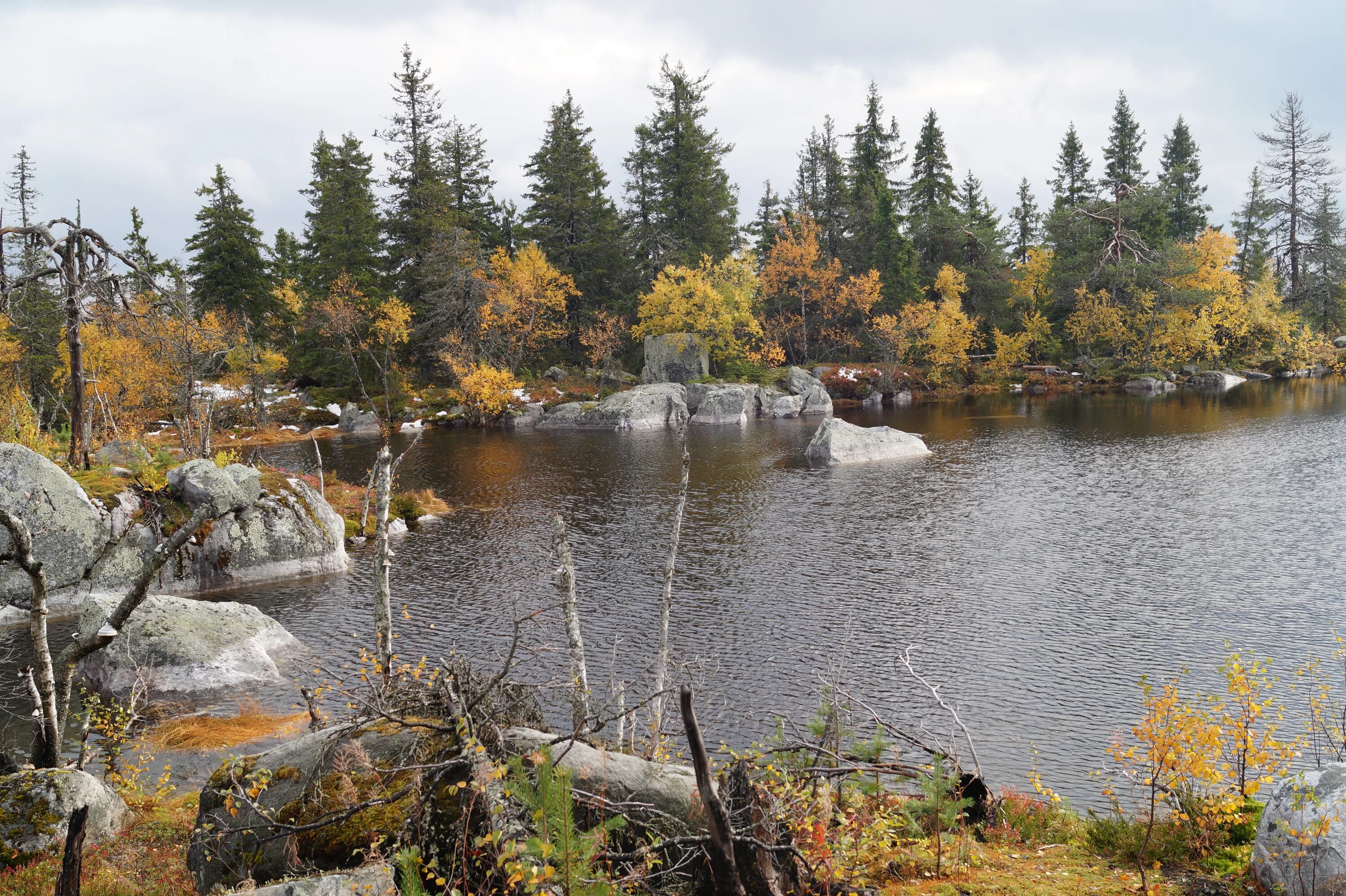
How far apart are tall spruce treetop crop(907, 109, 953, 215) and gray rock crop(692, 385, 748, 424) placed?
32.3 metres

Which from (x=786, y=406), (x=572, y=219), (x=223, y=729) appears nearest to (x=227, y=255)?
(x=572, y=219)

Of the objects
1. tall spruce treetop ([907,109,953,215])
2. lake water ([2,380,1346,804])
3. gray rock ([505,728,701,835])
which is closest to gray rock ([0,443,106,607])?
lake water ([2,380,1346,804])

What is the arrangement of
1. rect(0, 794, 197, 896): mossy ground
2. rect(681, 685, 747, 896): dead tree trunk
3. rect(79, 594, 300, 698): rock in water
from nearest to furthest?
rect(681, 685, 747, 896): dead tree trunk
rect(0, 794, 197, 896): mossy ground
rect(79, 594, 300, 698): rock in water

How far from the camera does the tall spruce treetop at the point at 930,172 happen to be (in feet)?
266

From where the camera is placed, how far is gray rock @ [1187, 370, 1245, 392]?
69312mm

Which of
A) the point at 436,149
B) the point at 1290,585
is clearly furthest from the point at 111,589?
the point at 436,149

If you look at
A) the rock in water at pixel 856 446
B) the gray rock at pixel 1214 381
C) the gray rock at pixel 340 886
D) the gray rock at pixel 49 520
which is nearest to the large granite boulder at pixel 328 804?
the gray rock at pixel 340 886

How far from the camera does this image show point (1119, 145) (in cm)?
8488

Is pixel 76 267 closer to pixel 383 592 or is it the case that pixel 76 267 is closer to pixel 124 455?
pixel 383 592

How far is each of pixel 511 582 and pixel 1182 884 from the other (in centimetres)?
1771

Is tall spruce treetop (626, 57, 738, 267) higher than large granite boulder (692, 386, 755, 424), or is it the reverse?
tall spruce treetop (626, 57, 738, 267)

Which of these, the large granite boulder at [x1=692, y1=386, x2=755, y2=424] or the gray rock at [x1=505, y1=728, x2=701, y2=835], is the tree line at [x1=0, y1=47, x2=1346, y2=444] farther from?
the gray rock at [x1=505, y1=728, x2=701, y2=835]

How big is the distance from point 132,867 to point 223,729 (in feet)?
23.2

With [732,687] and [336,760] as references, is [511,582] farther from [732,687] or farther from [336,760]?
[336,760]
